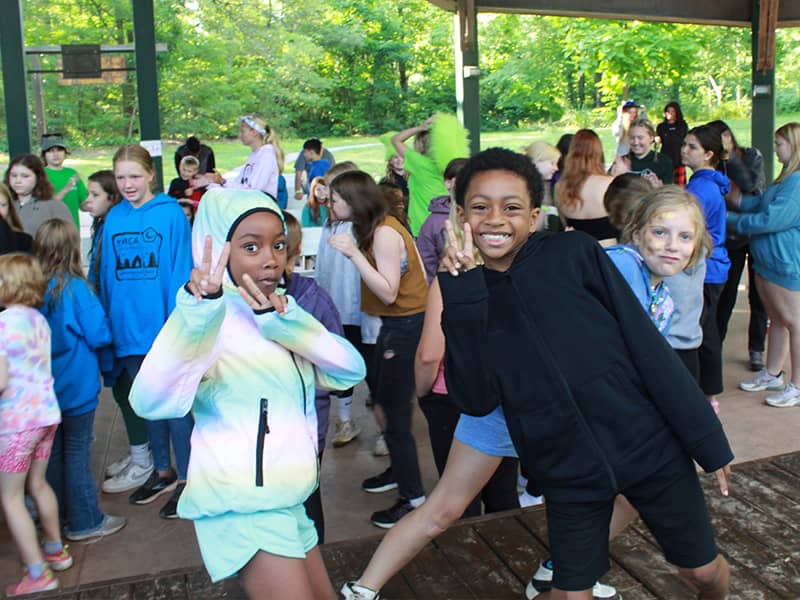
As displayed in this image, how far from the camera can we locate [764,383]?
20.6 feet

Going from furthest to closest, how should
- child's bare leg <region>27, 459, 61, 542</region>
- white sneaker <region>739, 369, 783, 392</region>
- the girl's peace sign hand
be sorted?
white sneaker <region>739, 369, 783, 392</region>, child's bare leg <region>27, 459, 61, 542</region>, the girl's peace sign hand

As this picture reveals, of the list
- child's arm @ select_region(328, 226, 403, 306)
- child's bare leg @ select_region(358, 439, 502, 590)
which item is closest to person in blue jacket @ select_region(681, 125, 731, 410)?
child's arm @ select_region(328, 226, 403, 306)

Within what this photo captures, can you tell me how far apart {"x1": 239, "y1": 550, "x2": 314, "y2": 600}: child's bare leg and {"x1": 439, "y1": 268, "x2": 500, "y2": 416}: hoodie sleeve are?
0.63m

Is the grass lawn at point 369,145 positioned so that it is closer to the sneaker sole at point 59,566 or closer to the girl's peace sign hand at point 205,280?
the sneaker sole at point 59,566

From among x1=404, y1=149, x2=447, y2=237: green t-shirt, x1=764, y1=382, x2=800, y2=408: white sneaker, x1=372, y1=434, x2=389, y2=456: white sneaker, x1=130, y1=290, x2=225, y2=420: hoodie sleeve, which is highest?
x1=404, y1=149, x2=447, y2=237: green t-shirt

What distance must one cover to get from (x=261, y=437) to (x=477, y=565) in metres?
1.52

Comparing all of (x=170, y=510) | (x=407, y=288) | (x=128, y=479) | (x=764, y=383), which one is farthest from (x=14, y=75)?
(x=764, y=383)

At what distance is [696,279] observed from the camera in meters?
4.03

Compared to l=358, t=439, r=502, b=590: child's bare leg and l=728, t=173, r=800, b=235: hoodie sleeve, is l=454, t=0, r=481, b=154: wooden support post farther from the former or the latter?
l=358, t=439, r=502, b=590: child's bare leg

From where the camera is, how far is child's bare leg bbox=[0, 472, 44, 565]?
3.56 meters

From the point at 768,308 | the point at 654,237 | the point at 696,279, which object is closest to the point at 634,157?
the point at 768,308

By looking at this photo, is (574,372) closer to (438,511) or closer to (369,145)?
(438,511)

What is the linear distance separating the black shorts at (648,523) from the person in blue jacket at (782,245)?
3855mm

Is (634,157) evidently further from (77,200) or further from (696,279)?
(77,200)
